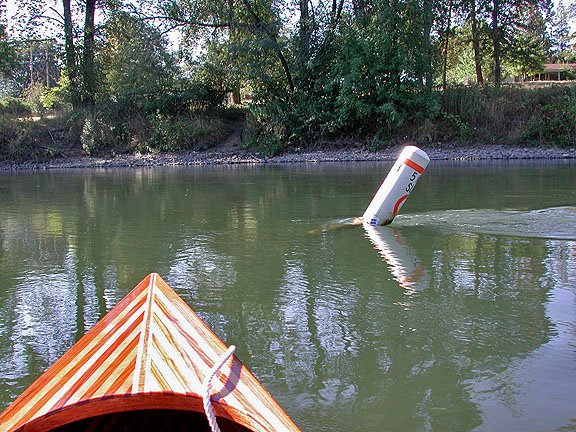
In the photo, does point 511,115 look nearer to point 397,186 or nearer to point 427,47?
point 427,47

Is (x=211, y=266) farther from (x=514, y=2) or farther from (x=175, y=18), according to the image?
(x=514, y=2)

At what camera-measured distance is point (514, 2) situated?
3197 cm

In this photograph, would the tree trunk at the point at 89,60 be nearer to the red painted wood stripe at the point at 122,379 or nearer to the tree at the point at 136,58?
the tree at the point at 136,58

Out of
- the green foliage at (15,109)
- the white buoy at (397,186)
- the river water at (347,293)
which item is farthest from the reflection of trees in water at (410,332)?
the green foliage at (15,109)

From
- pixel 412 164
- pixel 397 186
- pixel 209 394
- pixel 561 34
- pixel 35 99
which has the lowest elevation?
pixel 209 394

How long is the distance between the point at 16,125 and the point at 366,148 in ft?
46.5

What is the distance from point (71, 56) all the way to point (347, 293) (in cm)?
2764

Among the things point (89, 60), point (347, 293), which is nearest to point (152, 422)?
point (347, 293)

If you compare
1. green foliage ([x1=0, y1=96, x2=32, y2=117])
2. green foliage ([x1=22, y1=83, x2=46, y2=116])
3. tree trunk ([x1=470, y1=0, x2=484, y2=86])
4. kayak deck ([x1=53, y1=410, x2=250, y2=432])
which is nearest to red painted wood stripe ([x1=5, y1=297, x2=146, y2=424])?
kayak deck ([x1=53, y1=410, x2=250, y2=432])

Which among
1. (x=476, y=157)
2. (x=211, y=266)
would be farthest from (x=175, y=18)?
(x=211, y=266)

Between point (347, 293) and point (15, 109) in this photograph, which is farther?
point (15, 109)

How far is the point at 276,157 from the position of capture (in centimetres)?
2669

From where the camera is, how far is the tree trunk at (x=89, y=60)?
30.8 m

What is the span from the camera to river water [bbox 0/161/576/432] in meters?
3.97
